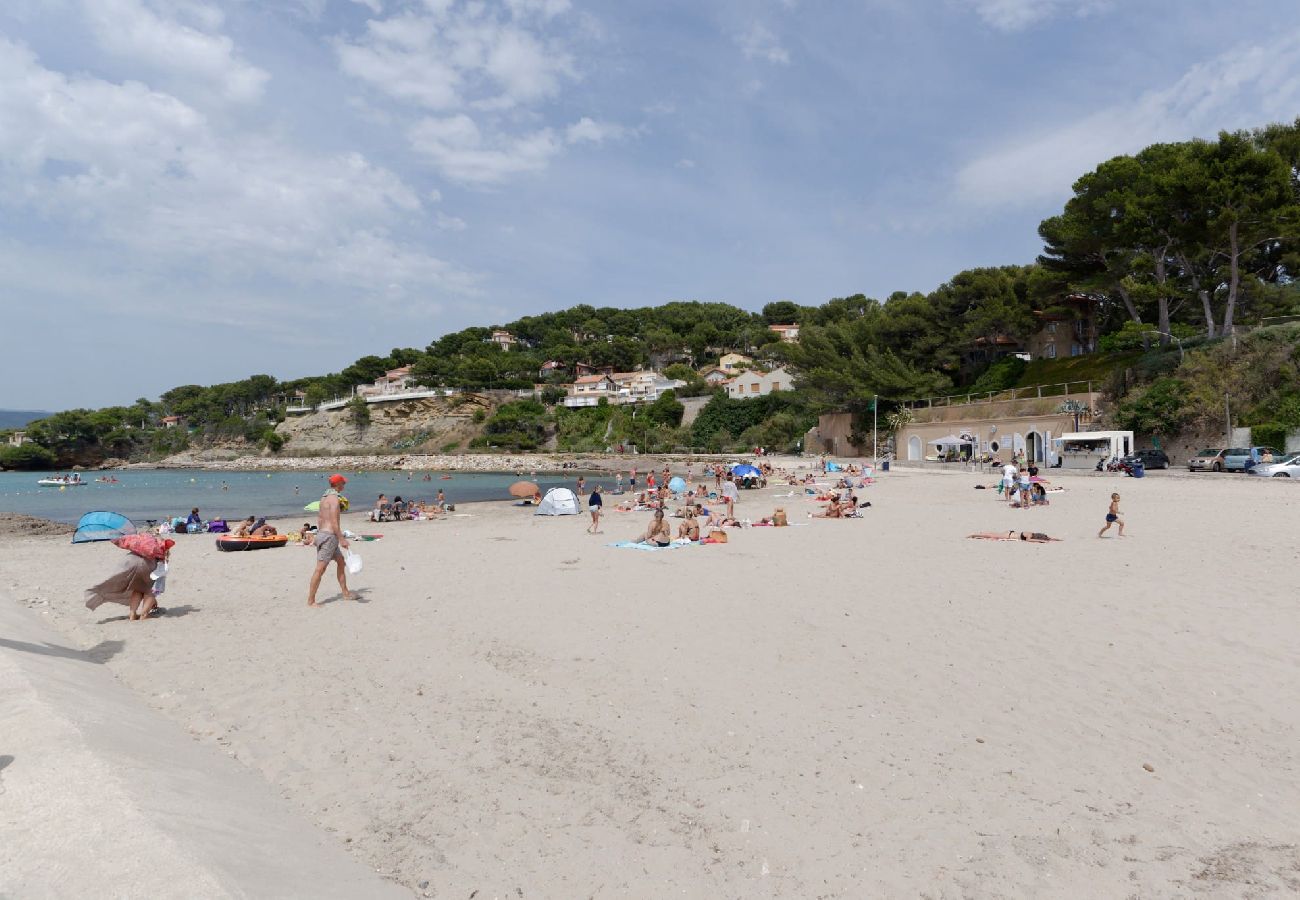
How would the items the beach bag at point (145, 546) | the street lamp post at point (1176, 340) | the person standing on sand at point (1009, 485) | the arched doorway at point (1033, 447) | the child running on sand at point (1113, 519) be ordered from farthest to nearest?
the arched doorway at point (1033, 447) → the street lamp post at point (1176, 340) → the person standing on sand at point (1009, 485) → the child running on sand at point (1113, 519) → the beach bag at point (145, 546)

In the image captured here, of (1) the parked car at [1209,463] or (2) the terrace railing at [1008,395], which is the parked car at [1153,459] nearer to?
(1) the parked car at [1209,463]

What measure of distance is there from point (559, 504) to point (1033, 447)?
2693 cm

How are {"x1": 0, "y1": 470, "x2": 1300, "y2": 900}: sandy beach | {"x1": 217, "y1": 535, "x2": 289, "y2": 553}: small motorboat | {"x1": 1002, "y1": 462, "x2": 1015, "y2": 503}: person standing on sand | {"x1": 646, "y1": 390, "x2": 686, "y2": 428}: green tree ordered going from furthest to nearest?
1. {"x1": 646, "y1": 390, "x2": 686, "y2": 428}: green tree
2. {"x1": 1002, "y1": 462, "x2": 1015, "y2": 503}: person standing on sand
3. {"x1": 217, "y1": 535, "x2": 289, "y2": 553}: small motorboat
4. {"x1": 0, "y1": 470, "x2": 1300, "y2": 900}: sandy beach

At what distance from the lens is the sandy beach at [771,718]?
11.1 feet

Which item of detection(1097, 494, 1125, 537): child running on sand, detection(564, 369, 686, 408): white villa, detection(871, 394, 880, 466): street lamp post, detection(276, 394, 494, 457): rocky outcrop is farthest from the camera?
detection(276, 394, 494, 457): rocky outcrop

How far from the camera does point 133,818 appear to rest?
110 inches

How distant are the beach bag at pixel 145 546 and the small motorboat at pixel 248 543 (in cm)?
676

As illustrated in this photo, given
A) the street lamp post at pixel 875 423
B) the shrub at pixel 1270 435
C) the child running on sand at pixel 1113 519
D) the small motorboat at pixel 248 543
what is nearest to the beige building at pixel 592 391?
the street lamp post at pixel 875 423

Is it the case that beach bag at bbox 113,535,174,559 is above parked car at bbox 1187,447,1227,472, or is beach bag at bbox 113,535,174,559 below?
above

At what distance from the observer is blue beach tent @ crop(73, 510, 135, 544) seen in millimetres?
16781

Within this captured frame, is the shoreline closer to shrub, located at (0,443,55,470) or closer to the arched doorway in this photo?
shrub, located at (0,443,55,470)

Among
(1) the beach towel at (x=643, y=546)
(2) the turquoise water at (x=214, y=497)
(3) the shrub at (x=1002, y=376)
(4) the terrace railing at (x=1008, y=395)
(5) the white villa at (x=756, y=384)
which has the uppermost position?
(5) the white villa at (x=756, y=384)

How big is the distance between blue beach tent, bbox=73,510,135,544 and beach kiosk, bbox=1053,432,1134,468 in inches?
1362

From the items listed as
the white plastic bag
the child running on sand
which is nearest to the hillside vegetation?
the child running on sand
